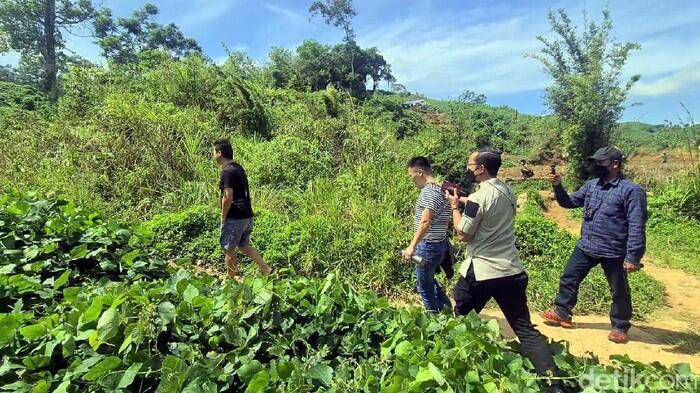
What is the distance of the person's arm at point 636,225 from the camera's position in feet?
12.8

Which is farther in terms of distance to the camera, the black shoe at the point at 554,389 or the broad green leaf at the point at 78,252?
the broad green leaf at the point at 78,252

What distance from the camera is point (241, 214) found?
5121 millimetres

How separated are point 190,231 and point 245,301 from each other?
513 centimetres

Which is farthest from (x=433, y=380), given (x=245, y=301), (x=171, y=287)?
(x=171, y=287)

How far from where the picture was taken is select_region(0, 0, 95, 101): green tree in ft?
83.5

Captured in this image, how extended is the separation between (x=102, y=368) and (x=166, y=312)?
279 mm

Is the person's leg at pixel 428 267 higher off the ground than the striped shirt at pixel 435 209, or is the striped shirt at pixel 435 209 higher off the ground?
the striped shirt at pixel 435 209

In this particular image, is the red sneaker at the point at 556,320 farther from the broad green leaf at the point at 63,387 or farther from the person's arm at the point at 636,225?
the broad green leaf at the point at 63,387

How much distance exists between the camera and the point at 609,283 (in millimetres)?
4273

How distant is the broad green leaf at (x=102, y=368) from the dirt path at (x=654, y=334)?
386 cm

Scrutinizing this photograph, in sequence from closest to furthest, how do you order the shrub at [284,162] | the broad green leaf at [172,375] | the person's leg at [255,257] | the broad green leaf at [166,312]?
the broad green leaf at [172,375] → the broad green leaf at [166,312] → the person's leg at [255,257] → the shrub at [284,162]

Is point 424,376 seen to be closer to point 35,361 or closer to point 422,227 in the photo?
point 35,361

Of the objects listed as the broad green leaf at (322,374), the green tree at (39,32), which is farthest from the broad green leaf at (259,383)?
the green tree at (39,32)

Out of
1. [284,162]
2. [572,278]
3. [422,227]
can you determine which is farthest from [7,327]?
[284,162]
